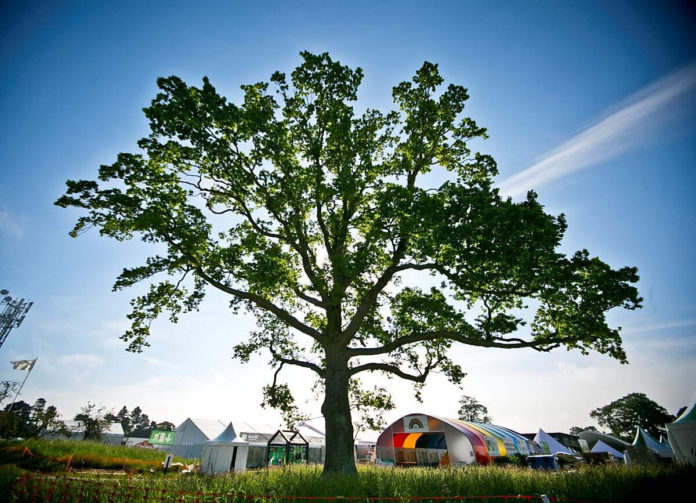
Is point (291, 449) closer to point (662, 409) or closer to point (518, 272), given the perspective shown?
point (518, 272)

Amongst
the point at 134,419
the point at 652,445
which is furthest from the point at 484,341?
the point at 134,419

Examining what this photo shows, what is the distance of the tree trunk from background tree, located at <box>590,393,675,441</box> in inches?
4133

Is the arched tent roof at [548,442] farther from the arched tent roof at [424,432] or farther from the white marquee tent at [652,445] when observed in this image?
the arched tent roof at [424,432]

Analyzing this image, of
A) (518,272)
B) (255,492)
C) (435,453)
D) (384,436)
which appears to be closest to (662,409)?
(435,453)

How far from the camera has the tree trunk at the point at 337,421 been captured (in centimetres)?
1038

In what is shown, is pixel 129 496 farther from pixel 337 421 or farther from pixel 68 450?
pixel 68 450

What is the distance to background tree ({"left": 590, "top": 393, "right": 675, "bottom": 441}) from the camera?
80938 mm

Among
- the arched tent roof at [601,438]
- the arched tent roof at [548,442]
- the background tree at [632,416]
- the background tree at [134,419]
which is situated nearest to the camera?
the arched tent roof at [548,442]

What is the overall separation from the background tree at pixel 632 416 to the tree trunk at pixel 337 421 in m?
105

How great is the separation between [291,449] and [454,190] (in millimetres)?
23435

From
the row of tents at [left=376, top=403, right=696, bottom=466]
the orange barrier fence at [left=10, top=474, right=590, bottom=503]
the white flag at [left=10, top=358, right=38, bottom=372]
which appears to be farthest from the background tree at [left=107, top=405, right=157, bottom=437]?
the orange barrier fence at [left=10, top=474, right=590, bottom=503]

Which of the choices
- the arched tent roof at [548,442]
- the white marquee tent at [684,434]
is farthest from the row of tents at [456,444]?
the white marquee tent at [684,434]

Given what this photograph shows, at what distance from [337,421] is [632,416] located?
12243cm

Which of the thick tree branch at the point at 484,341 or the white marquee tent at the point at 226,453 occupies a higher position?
the thick tree branch at the point at 484,341
